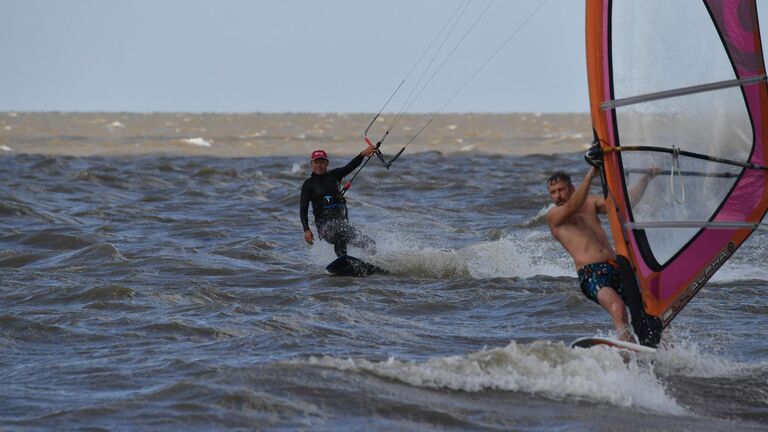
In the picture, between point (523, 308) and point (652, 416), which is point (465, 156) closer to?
point (523, 308)

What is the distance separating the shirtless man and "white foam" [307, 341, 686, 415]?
306 mm

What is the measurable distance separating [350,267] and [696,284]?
18.7 ft

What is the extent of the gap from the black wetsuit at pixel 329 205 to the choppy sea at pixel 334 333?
515mm

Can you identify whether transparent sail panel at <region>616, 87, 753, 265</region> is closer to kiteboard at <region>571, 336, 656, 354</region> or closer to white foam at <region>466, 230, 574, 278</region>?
kiteboard at <region>571, 336, 656, 354</region>

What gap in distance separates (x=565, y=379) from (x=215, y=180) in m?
21.4

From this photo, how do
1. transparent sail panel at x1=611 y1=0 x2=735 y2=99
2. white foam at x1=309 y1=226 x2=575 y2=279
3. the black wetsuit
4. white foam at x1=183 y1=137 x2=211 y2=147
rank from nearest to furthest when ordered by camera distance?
transparent sail panel at x1=611 y1=0 x2=735 y2=99 < the black wetsuit < white foam at x1=309 y1=226 x2=575 y2=279 < white foam at x1=183 y1=137 x2=211 y2=147

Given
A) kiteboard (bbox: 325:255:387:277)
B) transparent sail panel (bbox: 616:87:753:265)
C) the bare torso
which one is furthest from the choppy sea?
transparent sail panel (bbox: 616:87:753:265)

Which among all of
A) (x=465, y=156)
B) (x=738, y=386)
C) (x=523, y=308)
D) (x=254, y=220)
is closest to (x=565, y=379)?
(x=738, y=386)

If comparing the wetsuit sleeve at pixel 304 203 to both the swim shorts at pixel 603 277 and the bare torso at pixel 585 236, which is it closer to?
the bare torso at pixel 585 236

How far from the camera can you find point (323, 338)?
9.78m

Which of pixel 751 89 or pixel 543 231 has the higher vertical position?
pixel 751 89

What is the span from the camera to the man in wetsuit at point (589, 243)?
8.12 meters

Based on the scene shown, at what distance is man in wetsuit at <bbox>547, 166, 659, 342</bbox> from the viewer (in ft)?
26.7

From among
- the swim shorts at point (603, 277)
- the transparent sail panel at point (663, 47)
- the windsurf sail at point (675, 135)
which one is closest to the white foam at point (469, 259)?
the swim shorts at point (603, 277)
